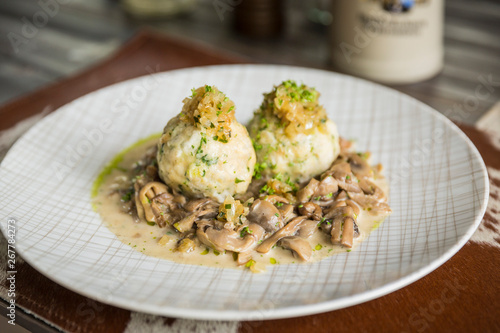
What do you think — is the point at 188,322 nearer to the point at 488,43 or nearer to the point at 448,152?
the point at 448,152

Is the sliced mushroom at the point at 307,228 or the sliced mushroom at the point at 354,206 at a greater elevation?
the sliced mushroom at the point at 307,228

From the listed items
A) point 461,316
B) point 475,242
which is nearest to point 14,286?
point 461,316

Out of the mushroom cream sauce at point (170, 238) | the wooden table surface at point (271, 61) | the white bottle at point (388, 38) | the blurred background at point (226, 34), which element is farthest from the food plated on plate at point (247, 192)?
the blurred background at point (226, 34)

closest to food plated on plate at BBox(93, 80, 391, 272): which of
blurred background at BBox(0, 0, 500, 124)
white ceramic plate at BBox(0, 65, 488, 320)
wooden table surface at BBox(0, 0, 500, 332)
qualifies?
white ceramic plate at BBox(0, 65, 488, 320)

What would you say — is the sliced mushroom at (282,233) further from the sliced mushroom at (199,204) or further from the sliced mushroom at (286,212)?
the sliced mushroom at (199,204)

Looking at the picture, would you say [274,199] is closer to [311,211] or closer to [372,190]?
[311,211]

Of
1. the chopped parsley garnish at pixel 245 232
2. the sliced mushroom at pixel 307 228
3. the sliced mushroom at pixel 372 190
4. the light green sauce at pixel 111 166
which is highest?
the chopped parsley garnish at pixel 245 232
